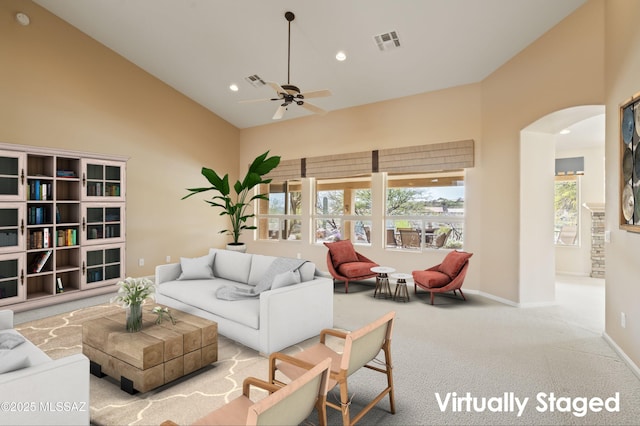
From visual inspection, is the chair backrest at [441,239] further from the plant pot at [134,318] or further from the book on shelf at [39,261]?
the book on shelf at [39,261]

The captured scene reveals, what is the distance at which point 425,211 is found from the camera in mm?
6285

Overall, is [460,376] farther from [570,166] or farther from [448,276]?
[570,166]

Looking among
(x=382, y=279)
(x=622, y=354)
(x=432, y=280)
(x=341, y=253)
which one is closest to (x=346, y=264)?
(x=341, y=253)

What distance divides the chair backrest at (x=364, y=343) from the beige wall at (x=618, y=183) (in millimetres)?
2313

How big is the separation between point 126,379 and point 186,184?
517cm

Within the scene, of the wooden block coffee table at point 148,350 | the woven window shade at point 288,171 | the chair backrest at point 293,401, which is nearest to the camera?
the chair backrest at point 293,401

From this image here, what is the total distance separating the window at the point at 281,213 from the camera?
25.9ft

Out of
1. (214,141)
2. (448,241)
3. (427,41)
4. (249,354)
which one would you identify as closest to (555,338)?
(448,241)

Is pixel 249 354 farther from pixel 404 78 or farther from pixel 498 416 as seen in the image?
pixel 404 78

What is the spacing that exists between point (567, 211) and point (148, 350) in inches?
333

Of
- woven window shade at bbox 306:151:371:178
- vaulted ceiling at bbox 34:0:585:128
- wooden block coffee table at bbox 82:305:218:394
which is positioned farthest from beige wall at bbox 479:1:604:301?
wooden block coffee table at bbox 82:305:218:394

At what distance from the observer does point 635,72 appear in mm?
2916

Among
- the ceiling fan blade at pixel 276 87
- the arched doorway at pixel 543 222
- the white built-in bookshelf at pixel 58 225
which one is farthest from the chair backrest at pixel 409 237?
the white built-in bookshelf at pixel 58 225

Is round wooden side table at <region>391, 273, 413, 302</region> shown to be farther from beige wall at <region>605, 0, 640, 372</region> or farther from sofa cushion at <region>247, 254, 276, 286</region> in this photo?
beige wall at <region>605, 0, 640, 372</region>
